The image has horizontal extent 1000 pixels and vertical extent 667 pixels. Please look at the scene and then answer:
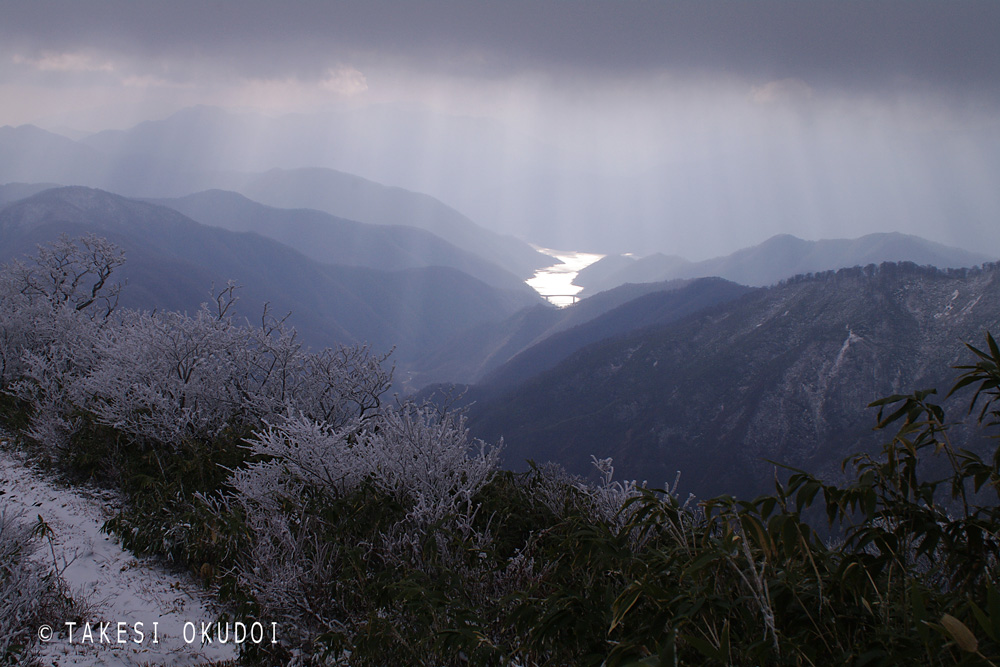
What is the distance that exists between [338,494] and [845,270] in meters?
89.4

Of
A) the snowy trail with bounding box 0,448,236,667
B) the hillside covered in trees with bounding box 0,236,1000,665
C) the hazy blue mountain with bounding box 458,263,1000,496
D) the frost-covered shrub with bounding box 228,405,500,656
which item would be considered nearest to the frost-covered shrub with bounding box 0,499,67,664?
the hillside covered in trees with bounding box 0,236,1000,665

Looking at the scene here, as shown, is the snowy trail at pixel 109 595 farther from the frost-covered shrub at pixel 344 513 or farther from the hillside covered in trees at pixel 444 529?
the frost-covered shrub at pixel 344 513

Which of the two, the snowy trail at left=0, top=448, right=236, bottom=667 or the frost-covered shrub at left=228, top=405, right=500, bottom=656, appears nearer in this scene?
the snowy trail at left=0, top=448, right=236, bottom=667

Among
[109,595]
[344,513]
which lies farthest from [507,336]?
[109,595]

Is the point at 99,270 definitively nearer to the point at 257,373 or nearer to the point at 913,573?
the point at 257,373

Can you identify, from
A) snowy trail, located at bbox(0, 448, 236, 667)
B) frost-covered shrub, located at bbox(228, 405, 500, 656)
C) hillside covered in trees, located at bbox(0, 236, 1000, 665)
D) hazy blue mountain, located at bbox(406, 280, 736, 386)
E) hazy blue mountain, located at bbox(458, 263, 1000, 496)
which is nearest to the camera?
hillside covered in trees, located at bbox(0, 236, 1000, 665)

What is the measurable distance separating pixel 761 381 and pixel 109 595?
3050 inches

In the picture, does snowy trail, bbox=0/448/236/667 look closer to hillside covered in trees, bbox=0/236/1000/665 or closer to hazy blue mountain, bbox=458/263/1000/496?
hillside covered in trees, bbox=0/236/1000/665

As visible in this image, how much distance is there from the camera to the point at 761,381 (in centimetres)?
7262

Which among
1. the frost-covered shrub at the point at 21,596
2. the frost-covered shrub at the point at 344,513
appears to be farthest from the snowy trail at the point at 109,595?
the frost-covered shrub at the point at 344,513

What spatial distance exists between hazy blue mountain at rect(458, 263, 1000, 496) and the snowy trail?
54195 millimetres

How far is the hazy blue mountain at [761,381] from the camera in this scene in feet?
204

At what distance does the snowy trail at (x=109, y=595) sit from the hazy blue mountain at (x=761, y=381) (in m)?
54.2

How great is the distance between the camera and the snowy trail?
439 cm
